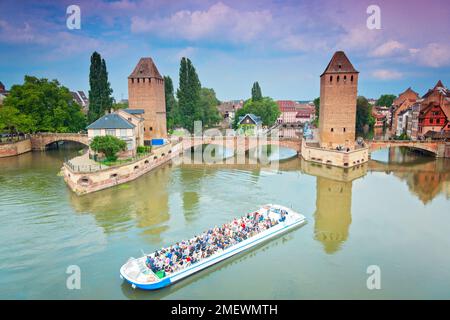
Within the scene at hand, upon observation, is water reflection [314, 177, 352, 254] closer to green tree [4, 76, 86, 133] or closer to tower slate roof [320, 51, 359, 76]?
tower slate roof [320, 51, 359, 76]

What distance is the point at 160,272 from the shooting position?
1576 cm

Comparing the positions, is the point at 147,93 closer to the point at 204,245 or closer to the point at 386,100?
the point at 204,245

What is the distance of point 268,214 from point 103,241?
10.2m

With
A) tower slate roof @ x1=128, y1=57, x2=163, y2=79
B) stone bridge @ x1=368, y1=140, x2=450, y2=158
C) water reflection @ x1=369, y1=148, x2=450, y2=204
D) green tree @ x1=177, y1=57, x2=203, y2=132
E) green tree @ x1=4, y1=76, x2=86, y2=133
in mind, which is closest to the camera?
water reflection @ x1=369, y1=148, x2=450, y2=204

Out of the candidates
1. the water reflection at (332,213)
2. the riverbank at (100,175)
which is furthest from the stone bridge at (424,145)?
the riverbank at (100,175)

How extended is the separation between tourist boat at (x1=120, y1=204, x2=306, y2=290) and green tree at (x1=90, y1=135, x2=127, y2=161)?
709 inches

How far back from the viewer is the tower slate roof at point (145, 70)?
45500mm

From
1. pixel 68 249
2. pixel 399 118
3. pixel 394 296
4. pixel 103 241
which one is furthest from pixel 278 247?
pixel 399 118

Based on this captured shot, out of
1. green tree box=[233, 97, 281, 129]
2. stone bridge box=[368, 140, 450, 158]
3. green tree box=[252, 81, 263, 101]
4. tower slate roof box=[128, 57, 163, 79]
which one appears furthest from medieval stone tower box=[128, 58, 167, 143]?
green tree box=[252, 81, 263, 101]

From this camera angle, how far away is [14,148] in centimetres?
4772

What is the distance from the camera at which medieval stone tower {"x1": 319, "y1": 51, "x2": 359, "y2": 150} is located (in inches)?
1647

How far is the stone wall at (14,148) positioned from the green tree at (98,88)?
959cm

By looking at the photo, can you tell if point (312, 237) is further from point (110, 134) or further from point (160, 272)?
point (110, 134)

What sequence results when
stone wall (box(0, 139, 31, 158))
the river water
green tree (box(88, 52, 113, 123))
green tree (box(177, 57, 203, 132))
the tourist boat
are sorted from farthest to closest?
green tree (box(177, 57, 203, 132)) < green tree (box(88, 52, 113, 123)) < stone wall (box(0, 139, 31, 158)) < the river water < the tourist boat
